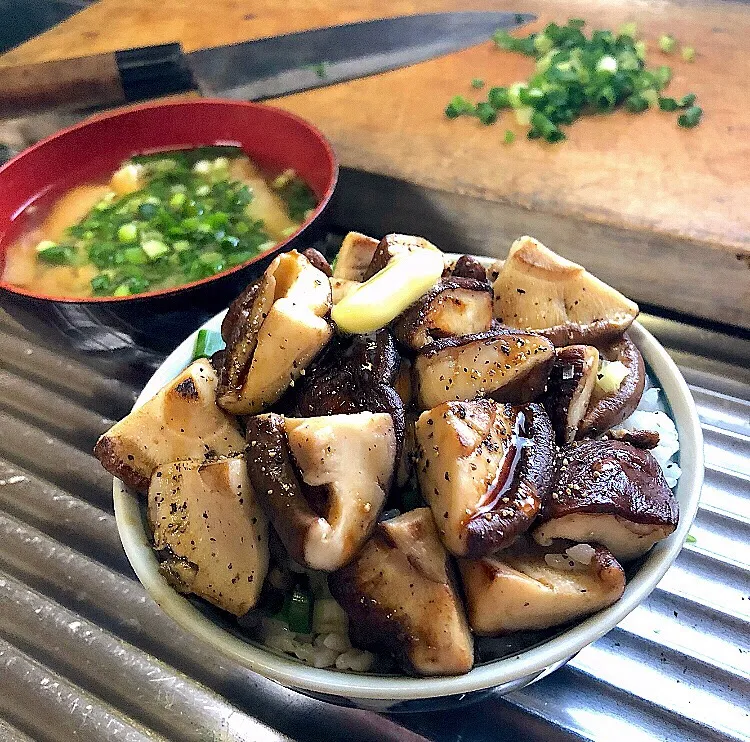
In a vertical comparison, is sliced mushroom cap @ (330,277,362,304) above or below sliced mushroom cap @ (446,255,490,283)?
above

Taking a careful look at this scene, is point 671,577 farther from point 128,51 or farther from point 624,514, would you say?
point 128,51

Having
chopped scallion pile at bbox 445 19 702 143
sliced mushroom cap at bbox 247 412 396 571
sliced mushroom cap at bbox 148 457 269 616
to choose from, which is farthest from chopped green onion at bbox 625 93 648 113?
sliced mushroom cap at bbox 148 457 269 616

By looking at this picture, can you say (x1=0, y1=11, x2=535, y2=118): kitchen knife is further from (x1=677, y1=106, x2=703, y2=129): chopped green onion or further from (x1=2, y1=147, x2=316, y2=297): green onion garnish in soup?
(x1=677, y1=106, x2=703, y2=129): chopped green onion

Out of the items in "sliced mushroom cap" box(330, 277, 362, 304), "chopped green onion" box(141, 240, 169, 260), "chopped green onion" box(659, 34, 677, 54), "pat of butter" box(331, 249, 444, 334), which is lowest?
"chopped green onion" box(659, 34, 677, 54)

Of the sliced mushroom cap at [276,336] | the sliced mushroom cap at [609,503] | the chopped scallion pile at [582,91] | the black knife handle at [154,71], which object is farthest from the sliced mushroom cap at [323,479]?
the black knife handle at [154,71]

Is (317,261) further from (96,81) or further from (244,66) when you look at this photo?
(96,81)

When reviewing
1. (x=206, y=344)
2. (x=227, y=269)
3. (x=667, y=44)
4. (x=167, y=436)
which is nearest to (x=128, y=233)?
(x=227, y=269)
